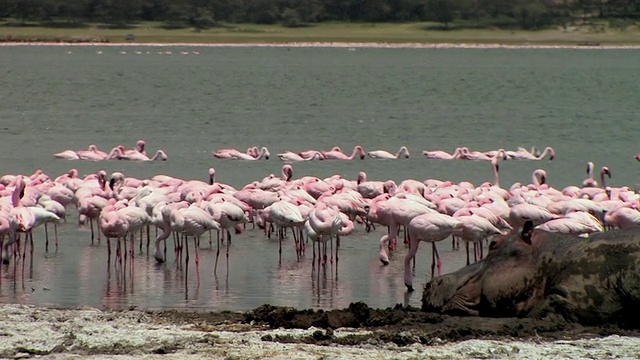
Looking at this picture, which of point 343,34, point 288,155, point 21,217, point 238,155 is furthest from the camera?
point 343,34

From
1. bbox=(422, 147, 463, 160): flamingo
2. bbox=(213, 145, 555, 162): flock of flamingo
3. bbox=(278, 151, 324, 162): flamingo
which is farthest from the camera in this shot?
bbox=(422, 147, 463, 160): flamingo

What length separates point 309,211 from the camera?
50.7 feet

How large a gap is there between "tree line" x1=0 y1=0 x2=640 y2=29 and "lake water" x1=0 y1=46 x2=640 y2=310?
1004 inches

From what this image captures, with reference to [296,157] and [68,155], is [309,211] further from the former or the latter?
[68,155]

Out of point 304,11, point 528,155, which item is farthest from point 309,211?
point 304,11

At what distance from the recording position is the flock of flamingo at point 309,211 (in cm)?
1444

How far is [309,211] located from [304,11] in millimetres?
114408

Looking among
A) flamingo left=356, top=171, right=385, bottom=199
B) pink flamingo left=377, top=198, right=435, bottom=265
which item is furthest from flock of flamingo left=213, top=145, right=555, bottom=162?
pink flamingo left=377, top=198, right=435, bottom=265

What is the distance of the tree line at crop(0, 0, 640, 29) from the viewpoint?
127 meters

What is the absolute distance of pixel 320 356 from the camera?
959 cm

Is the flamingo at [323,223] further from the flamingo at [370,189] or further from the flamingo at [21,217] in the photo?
the flamingo at [370,189]

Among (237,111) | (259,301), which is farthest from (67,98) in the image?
(259,301)

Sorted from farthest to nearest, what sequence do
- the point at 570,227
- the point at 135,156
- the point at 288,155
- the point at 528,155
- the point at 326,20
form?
the point at 326,20, the point at 528,155, the point at 135,156, the point at 288,155, the point at 570,227

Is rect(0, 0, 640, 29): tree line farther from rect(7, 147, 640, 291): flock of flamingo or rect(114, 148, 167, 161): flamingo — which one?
rect(7, 147, 640, 291): flock of flamingo
